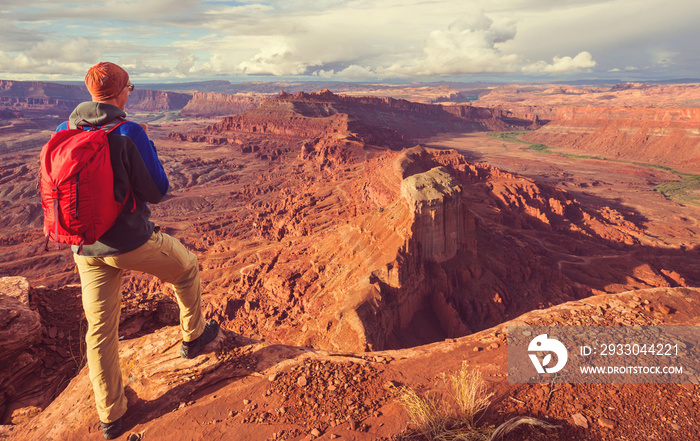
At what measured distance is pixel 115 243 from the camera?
10.9 feet

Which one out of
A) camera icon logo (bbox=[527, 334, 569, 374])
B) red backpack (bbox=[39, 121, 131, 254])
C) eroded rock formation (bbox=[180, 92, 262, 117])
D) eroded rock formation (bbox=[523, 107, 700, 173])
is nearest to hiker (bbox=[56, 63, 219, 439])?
red backpack (bbox=[39, 121, 131, 254])

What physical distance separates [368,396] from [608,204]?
58564 millimetres

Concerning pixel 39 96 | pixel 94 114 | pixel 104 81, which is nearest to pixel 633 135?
pixel 104 81

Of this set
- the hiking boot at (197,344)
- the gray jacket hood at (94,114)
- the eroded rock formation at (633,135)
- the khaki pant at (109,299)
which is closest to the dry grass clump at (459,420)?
the hiking boot at (197,344)

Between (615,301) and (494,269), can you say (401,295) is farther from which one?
(615,301)

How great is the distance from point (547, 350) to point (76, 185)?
607 centimetres

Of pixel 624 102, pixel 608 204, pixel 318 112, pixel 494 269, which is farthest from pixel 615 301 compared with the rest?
pixel 624 102

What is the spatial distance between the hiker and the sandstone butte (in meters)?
0.71

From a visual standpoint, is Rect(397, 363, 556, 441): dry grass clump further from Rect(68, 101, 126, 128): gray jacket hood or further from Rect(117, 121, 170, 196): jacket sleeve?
Rect(68, 101, 126, 128): gray jacket hood

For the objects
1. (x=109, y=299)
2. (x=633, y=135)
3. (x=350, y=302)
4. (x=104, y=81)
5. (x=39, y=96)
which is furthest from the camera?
(x=39, y=96)

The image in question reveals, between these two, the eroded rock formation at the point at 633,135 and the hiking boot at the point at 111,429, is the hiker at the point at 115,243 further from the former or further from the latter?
the eroded rock formation at the point at 633,135

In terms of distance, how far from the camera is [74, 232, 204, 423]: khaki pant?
3.49 m

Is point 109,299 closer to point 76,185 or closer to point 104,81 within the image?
point 76,185

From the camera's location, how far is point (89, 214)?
2.93m
